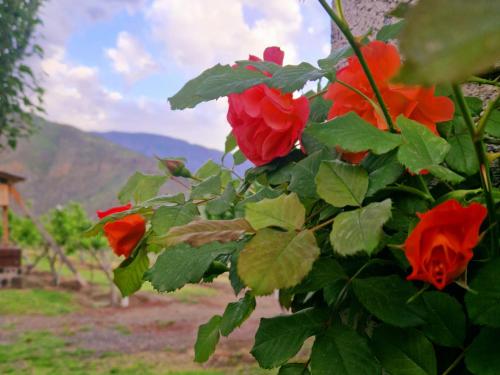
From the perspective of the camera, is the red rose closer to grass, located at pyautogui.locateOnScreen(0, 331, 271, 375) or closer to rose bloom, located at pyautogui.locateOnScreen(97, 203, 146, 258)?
rose bloom, located at pyautogui.locateOnScreen(97, 203, 146, 258)

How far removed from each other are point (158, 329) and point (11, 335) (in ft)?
6.74

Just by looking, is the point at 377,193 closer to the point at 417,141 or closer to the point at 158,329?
the point at 417,141

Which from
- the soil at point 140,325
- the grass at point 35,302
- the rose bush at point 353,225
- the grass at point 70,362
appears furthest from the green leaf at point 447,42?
the grass at point 35,302

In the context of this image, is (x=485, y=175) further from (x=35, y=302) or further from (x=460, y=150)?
(x=35, y=302)

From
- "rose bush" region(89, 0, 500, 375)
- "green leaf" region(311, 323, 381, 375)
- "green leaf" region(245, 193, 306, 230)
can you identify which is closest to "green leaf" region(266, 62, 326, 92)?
"rose bush" region(89, 0, 500, 375)

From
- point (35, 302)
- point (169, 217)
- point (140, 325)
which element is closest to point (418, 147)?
point (169, 217)

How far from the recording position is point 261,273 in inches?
14.1

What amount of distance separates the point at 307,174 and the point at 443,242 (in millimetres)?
149

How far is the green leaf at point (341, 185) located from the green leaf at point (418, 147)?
4 cm

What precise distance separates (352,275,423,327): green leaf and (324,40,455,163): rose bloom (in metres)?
0.12

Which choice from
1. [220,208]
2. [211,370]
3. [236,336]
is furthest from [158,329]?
[220,208]

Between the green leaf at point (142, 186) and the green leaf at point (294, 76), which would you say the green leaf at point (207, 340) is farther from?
the green leaf at point (294, 76)

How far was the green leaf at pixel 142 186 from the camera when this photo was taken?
0.69m

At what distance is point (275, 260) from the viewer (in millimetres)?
362
